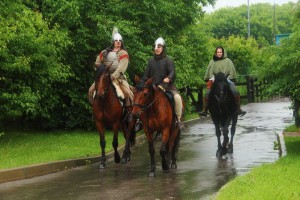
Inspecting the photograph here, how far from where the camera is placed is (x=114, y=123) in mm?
16094

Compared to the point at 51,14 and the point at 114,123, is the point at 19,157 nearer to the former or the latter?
the point at 114,123

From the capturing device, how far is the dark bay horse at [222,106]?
664 inches

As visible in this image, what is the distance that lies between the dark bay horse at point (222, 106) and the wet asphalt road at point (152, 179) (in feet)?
1.35

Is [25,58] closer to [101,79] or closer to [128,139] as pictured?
[101,79]

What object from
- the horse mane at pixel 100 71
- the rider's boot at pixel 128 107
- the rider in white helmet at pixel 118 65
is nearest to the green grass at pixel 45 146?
the rider's boot at pixel 128 107

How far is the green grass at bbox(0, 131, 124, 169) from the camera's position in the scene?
15.3 metres

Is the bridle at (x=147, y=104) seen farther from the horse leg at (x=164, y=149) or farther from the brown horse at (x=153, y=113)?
the horse leg at (x=164, y=149)

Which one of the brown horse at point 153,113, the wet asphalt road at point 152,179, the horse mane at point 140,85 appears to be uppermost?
the horse mane at point 140,85

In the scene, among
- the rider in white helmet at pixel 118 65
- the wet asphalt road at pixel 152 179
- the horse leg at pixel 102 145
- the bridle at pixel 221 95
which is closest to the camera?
the wet asphalt road at pixel 152 179

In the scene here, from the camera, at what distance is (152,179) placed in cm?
1335

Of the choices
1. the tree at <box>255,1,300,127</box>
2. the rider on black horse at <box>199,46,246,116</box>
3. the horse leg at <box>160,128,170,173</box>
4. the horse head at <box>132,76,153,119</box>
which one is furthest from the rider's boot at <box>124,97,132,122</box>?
the tree at <box>255,1,300,127</box>

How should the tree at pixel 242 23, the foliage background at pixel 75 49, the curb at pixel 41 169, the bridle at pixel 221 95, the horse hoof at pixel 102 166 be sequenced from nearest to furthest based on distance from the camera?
the curb at pixel 41 169, the horse hoof at pixel 102 166, the bridle at pixel 221 95, the foliage background at pixel 75 49, the tree at pixel 242 23

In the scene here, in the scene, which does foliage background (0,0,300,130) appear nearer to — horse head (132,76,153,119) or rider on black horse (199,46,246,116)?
rider on black horse (199,46,246,116)

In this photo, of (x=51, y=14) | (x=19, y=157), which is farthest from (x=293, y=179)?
(x=51, y=14)
